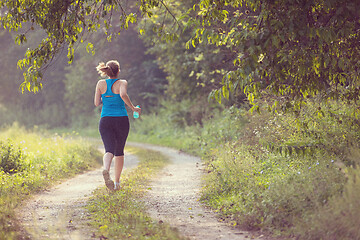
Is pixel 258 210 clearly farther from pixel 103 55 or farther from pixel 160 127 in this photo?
pixel 103 55

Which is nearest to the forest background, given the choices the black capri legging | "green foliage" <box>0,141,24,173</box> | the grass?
the grass

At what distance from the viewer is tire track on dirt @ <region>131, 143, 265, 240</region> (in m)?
5.66

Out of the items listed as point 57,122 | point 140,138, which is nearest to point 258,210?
point 140,138

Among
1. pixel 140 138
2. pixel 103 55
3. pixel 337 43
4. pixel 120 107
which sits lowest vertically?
pixel 140 138

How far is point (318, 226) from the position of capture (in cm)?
491

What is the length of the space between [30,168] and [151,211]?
4.67 metres

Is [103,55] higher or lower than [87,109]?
higher

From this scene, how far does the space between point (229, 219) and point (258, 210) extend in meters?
0.60

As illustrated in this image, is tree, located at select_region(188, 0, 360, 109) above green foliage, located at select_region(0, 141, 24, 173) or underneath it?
above

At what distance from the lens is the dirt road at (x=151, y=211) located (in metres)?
5.62

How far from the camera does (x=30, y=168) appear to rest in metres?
10.4

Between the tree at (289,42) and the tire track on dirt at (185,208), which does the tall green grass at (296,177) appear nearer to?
the tire track on dirt at (185,208)

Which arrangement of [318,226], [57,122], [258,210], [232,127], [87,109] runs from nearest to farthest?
[318,226], [258,210], [232,127], [87,109], [57,122]

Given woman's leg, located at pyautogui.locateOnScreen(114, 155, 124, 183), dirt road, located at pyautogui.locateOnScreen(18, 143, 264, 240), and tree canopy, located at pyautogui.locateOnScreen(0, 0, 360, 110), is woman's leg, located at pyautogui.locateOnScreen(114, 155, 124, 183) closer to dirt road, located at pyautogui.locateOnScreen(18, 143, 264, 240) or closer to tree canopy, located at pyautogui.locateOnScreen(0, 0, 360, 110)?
dirt road, located at pyautogui.locateOnScreen(18, 143, 264, 240)
